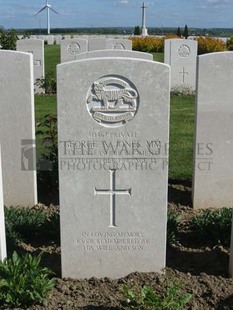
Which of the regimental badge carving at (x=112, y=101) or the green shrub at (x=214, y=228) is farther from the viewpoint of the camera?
the green shrub at (x=214, y=228)

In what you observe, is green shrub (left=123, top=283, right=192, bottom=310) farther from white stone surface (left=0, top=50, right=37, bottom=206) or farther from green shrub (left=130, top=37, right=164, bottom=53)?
green shrub (left=130, top=37, right=164, bottom=53)

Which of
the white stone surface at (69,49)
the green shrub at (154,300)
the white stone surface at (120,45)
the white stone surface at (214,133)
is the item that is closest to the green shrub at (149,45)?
the white stone surface at (120,45)

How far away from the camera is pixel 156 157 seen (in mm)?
4000

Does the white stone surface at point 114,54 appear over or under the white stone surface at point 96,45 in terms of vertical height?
under

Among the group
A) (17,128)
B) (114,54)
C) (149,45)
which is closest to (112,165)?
(17,128)

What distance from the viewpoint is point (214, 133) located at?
585 cm

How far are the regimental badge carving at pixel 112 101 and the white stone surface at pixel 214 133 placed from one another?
6.46 ft

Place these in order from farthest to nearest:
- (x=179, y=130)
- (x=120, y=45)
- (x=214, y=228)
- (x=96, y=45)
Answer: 1. (x=96, y=45)
2. (x=120, y=45)
3. (x=179, y=130)
4. (x=214, y=228)

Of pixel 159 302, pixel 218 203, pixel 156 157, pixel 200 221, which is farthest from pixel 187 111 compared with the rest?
pixel 159 302

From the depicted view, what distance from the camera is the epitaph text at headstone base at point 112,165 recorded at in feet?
12.5

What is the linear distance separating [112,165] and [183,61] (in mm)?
11021

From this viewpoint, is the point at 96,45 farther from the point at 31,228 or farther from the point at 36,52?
the point at 31,228

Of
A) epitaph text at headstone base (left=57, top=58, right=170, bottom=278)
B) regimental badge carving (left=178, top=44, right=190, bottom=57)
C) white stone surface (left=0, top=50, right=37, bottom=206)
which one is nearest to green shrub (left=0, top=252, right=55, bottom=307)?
epitaph text at headstone base (left=57, top=58, right=170, bottom=278)

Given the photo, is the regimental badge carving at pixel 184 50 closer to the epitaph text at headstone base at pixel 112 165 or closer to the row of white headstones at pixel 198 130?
the row of white headstones at pixel 198 130
